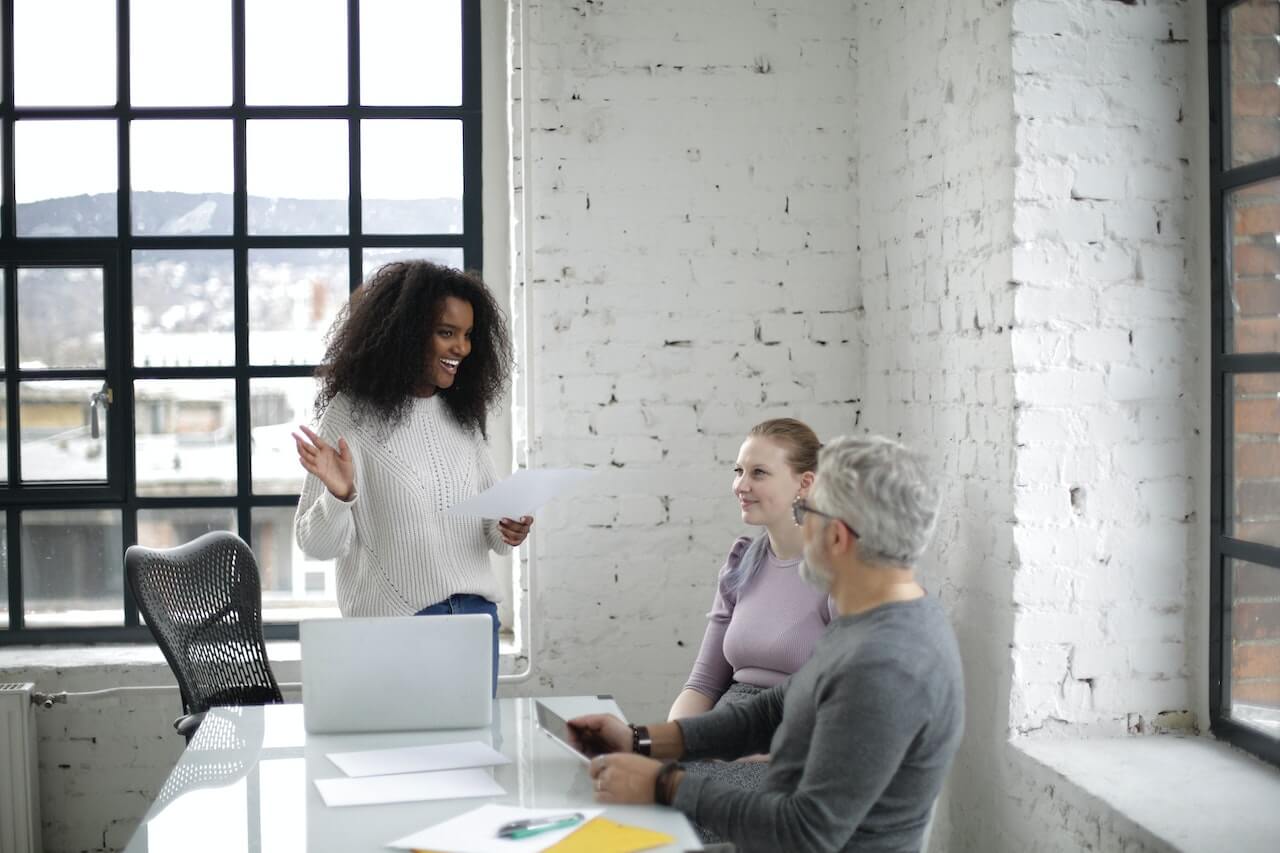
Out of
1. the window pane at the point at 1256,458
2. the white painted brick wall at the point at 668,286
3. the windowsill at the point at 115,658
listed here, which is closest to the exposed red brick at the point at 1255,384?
the window pane at the point at 1256,458

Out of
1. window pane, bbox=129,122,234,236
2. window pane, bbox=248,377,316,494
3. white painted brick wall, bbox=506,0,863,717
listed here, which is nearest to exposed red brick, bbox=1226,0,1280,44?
white painted brick wall, bbox=506,0,863,717

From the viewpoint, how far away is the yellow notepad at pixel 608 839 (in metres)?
1.86

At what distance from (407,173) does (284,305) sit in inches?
23.3

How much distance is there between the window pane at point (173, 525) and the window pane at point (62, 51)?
1.35m

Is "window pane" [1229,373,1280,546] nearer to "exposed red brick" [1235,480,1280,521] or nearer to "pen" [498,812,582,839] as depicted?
"exposed red brick" [1235,480,1280,521]

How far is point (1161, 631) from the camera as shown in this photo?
2949 mm

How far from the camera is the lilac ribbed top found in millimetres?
3000

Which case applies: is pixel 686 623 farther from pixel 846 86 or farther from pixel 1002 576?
pixel 846 86

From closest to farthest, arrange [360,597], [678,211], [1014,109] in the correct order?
[1014,109]
[360,597]
[678,211]

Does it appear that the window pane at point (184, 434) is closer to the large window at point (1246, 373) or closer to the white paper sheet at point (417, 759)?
the white paper sheet at point (417, 759)

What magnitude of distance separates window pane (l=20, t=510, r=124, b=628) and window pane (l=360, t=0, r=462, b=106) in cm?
165

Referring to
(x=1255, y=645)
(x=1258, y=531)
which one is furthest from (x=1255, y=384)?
(x=1255, y=645)

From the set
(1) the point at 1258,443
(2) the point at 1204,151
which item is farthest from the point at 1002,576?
(2) the point at 1204,151

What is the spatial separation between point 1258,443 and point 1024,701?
2.48 feet
